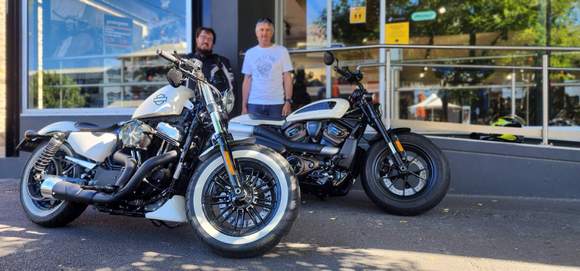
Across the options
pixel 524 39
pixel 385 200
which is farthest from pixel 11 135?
pixel 524 39

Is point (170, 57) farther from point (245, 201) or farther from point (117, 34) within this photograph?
point (117, 34)

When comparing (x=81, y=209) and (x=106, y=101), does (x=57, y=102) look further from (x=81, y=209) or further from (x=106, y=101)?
(x=81, y=209)

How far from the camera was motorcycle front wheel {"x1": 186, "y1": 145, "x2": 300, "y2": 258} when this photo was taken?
133 inches

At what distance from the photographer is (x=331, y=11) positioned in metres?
8.29

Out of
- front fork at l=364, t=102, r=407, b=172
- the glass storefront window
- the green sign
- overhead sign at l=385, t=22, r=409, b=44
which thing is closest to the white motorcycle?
front fork at l=364, t=102, r=407, b=172

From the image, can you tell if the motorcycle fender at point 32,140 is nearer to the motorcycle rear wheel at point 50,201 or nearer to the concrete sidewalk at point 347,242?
the motorcycle rear wheel at point 50,201

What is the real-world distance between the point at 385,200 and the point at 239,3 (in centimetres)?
326

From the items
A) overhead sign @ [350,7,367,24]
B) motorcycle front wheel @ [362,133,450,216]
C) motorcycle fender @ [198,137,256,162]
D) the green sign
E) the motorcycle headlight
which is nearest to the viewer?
motorcycle fender @ [198,137,256,162]

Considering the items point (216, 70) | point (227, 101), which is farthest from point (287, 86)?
point (227, 101)

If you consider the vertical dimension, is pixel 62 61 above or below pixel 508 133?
above

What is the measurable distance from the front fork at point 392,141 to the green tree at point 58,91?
201 inches

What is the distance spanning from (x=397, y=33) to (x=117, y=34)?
15.2ft

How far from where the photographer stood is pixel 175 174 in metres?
3.71

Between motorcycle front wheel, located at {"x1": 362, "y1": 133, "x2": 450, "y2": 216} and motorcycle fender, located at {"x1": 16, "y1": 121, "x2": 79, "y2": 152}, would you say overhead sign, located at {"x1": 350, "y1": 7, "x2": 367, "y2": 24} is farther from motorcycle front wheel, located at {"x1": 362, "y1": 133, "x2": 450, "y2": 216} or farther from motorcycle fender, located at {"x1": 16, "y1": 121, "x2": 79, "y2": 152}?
motorcycle fender, located at {"x1": 16, "y1": 121, "x2": 79, "y2": 152}
